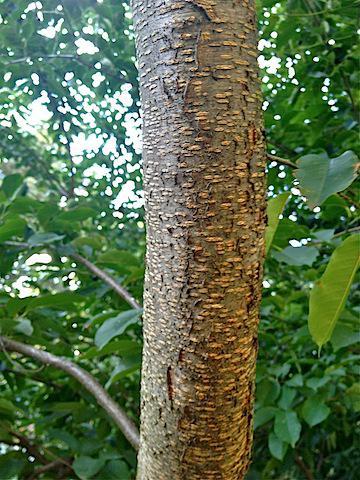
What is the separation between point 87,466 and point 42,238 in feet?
1.19

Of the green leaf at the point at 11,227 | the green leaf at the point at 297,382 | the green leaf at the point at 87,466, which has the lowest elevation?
the green leaf at the point at 87,466

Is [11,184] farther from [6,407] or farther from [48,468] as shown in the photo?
[48,468]

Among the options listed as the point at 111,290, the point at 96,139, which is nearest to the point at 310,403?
the point at 111,290

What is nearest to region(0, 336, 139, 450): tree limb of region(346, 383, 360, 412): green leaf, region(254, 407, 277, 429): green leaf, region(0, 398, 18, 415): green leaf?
region(0, 398, 18, 415): green leaf

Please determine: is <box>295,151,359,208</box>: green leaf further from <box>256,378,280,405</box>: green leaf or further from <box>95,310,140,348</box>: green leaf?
<box>256,378,280,405</box>: green leaf

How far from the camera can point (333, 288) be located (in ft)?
1.41

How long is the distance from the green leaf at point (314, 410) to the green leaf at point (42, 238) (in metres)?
0.46

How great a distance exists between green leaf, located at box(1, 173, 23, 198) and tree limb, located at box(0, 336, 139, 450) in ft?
0.86

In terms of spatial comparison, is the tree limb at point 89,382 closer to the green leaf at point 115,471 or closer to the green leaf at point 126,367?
the green leaf at point 126,367

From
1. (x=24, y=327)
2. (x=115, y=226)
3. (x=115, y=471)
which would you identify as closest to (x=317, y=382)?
(x=115, y=471)

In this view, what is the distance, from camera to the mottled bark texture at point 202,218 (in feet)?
1.18

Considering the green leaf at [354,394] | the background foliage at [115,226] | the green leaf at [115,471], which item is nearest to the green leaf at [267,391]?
the background foliage at [115,226]

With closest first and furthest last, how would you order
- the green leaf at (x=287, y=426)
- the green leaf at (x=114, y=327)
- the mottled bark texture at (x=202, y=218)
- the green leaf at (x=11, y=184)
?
the mottled bark texture at (x=202, y=218) < the green leaf at (x=114, y=327) < the green leaf at (x=287, y=426) < the green leaf at (x=11, y=184)

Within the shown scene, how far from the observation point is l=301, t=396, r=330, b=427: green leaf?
0.78 metres
